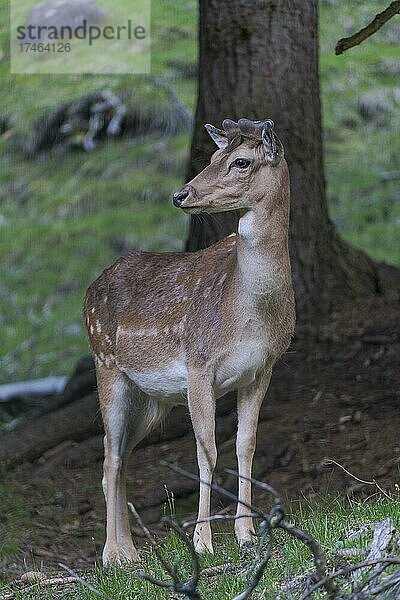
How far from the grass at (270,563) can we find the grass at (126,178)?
8478mm

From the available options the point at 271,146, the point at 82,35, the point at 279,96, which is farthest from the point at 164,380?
the point at 82,35

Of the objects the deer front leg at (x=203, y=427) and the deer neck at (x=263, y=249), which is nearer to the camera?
the deer neck at (x=263, y=249)

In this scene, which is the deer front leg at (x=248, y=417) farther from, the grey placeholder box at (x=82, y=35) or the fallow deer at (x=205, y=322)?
the grey placeholder box at (x=82, y=35)

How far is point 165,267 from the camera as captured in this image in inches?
257

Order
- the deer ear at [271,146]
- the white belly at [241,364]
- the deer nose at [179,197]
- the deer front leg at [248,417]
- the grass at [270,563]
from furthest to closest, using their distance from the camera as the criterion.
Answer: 1. the deer front leg at [248,417]
2. the white belly at [241,364]
3. the deer ear at [271,146]
4. the deer nose at [179,197]
5. the grass at [270,563]

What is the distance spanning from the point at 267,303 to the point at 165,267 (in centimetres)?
100

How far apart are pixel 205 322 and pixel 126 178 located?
10079 mm

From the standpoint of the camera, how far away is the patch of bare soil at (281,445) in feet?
24.5

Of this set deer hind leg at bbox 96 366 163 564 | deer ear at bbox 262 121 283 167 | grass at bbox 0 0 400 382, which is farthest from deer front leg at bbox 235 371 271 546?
grass at bbox 0 0 400 382

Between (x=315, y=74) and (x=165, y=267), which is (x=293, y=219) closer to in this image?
(x=315, y=74)

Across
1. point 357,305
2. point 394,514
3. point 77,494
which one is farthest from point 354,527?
point 357,305

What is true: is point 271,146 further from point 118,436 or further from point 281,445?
point 281,445

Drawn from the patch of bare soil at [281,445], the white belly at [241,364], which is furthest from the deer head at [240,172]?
the patch of bare soil at [281,445]

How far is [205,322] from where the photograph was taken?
19.4ft
